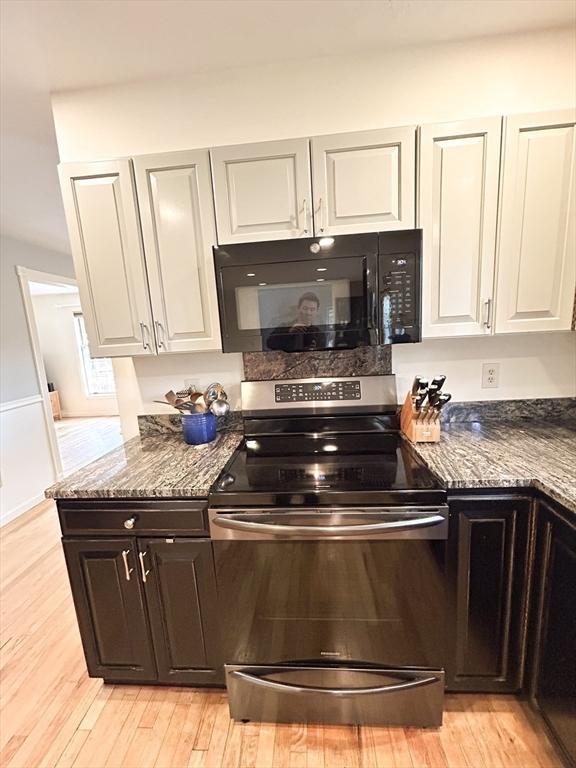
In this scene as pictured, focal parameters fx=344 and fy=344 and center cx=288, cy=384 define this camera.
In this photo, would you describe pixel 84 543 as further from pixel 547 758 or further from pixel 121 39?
pixel 121 39

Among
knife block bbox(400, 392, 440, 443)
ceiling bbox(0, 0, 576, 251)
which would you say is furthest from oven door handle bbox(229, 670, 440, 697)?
ceiling bbox(0, 0, 576, 251)

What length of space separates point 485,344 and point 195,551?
168 centimetres

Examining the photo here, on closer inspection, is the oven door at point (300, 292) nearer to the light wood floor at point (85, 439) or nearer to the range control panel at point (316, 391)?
the range control panel at point (316, 391)

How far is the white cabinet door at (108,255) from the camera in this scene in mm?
1514

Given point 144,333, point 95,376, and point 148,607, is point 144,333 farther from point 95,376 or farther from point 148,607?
point 95,376

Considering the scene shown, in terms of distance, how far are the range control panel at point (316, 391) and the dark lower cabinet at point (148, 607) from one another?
0.78 m

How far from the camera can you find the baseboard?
3008 millimetres

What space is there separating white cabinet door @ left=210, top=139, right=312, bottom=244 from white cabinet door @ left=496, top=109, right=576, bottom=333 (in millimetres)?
814

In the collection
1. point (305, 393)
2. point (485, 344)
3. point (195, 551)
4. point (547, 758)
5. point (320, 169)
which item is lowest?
point (547, 758)

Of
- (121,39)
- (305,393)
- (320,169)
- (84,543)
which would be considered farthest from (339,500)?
(121,39)

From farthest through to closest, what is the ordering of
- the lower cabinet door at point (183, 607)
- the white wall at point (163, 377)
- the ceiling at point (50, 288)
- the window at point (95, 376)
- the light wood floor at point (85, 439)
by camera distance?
the window at point (95, 376)
the light wood floor at point (85, 439)
the ceiling at point (50, 288)
the white wall at point (163, 377)
the lower cabinet door at point (183, 607)

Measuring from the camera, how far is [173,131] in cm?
164

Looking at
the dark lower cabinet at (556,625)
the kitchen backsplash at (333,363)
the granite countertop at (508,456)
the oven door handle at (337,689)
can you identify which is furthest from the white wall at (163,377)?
the dark lower cabinet at (556,625)

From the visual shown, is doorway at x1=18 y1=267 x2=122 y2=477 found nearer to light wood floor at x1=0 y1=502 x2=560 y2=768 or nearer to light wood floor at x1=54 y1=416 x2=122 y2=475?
light wood floor at x1=54 y1=416 x2=122 y2=475
